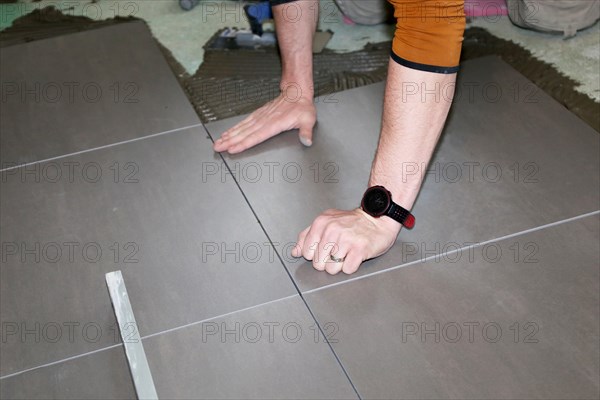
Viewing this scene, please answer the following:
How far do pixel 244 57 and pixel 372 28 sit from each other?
1.83 feet

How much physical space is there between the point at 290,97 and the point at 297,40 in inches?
7.1

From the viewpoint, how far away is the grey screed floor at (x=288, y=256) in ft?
5.69

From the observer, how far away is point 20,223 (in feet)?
7.20

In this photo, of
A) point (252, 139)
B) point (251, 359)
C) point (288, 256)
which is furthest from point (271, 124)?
point (251, 359)

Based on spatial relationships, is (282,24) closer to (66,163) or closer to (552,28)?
(66,163)

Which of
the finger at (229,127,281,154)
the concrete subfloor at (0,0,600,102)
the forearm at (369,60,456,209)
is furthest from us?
the concrete subfloor at (0,0,600,102)

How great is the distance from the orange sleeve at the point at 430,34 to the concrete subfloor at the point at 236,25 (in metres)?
1.07

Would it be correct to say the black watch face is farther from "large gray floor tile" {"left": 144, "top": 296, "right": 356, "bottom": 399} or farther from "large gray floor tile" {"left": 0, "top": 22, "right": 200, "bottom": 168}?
"large gray floor tile" {"left": 0, "top": 22, "right": 200, "bottom": 168}

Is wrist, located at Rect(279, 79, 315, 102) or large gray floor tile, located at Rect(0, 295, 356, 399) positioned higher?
wrist, located at Rect(279, 79, 315, 102)

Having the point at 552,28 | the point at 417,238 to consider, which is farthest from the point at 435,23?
the point at 552,28

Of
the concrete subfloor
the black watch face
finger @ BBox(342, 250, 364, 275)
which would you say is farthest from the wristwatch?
the concrete subfloor

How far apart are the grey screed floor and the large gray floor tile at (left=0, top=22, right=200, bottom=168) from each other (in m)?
0.01

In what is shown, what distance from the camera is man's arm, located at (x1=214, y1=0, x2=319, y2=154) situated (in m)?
2.43

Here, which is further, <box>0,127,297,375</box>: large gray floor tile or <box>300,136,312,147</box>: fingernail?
<box>300,136,312,147</box>: fingernail
